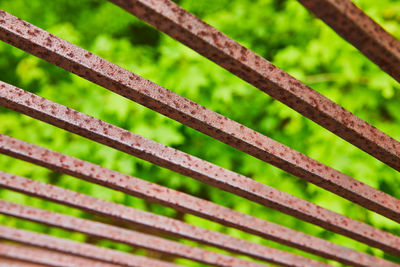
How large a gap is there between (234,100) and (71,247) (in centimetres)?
160

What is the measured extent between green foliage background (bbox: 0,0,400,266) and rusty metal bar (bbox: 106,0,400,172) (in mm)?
1252

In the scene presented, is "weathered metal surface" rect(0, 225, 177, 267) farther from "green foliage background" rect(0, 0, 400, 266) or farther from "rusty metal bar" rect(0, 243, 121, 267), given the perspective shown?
"green foliage background" rect(0, 0, 400, 266)

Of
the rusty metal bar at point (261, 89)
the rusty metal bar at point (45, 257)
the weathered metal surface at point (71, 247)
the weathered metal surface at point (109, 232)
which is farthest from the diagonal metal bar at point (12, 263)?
the rusty metal bar at point (261, 89)

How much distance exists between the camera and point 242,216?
4.83 feet

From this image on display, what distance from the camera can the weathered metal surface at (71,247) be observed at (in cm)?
185

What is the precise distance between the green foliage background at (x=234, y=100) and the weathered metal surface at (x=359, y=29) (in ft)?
5.05

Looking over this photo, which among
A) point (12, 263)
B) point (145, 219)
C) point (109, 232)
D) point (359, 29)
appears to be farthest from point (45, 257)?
point (359, 29)

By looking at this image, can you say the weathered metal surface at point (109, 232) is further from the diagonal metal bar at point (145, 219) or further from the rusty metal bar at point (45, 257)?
the rusty metal bar at point (45, 257)

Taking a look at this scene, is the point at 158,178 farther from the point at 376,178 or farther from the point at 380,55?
the point at 380,55

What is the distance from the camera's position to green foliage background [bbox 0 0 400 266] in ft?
7.25

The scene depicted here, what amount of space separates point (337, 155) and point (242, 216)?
40.7 inches

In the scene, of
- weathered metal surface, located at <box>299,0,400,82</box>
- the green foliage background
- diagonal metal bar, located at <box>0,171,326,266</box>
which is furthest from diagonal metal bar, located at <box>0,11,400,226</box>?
the green foliage background

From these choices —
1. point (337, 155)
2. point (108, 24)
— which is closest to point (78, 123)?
Answer: point (337, 155)

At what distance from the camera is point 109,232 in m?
1.70
